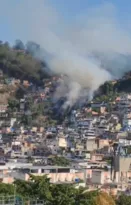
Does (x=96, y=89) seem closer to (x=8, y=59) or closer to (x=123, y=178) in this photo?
(x=8, y=59)

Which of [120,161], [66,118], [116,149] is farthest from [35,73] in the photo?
[120,161]

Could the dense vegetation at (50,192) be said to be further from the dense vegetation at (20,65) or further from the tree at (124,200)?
the dense vegetation at (20,65)

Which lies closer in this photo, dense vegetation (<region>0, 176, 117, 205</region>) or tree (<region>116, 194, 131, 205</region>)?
dense vegetation (<region>0, 176, 117, 205</region>)

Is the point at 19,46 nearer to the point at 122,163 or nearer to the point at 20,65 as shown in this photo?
the point at 20,65

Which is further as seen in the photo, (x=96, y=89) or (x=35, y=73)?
(x=35, y=73)

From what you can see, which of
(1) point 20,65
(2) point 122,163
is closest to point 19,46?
(1) point 20,65

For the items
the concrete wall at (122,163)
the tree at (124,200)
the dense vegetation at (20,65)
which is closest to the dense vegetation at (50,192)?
the tree at (124,200)

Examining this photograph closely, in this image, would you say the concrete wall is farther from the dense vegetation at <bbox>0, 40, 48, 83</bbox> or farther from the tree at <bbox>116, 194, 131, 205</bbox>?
the dense vegetation at <bbox>0, 40, 48, 83</bbox>

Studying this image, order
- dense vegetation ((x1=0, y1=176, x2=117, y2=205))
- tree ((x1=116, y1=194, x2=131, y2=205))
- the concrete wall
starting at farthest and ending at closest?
the concrete wall
tree ((x1=116, y1=194, x2=131, y2=205))
dense vegetation ((x1=0, y1=176, x2=117, y2=205))

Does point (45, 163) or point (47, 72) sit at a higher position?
point (47, 72)

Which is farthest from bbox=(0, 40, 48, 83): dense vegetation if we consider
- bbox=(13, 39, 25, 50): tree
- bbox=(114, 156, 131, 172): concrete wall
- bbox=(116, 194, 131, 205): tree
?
bbox=(116, 194, 131, 205): tree

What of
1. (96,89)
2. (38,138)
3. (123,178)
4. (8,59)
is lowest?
(123,178)
